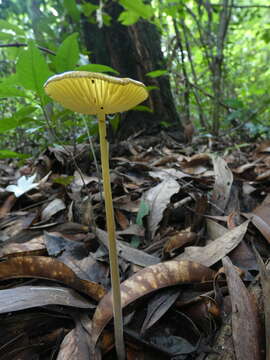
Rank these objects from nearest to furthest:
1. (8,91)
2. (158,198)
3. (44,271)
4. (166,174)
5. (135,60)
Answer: (44,271) < (8,91) < (158,198) < (166,174) < (135,60)

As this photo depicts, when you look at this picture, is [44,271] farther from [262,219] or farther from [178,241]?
[262,219]

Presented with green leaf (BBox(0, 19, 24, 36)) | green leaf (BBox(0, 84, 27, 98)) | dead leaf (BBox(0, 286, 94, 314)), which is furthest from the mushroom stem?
green leaf (BBox(0, 19, 24, 36))

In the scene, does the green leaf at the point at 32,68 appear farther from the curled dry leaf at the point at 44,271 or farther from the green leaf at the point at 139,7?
the green leaf at the point at 139,7

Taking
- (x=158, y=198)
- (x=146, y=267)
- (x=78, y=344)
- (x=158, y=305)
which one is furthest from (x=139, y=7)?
(x=78, y=344)

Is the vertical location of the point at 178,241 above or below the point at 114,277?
below

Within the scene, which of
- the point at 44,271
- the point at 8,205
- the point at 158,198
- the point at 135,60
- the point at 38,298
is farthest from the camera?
the point at 135,60

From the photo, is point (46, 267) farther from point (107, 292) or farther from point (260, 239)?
point (260, 239)

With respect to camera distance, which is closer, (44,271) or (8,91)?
(44,271)
